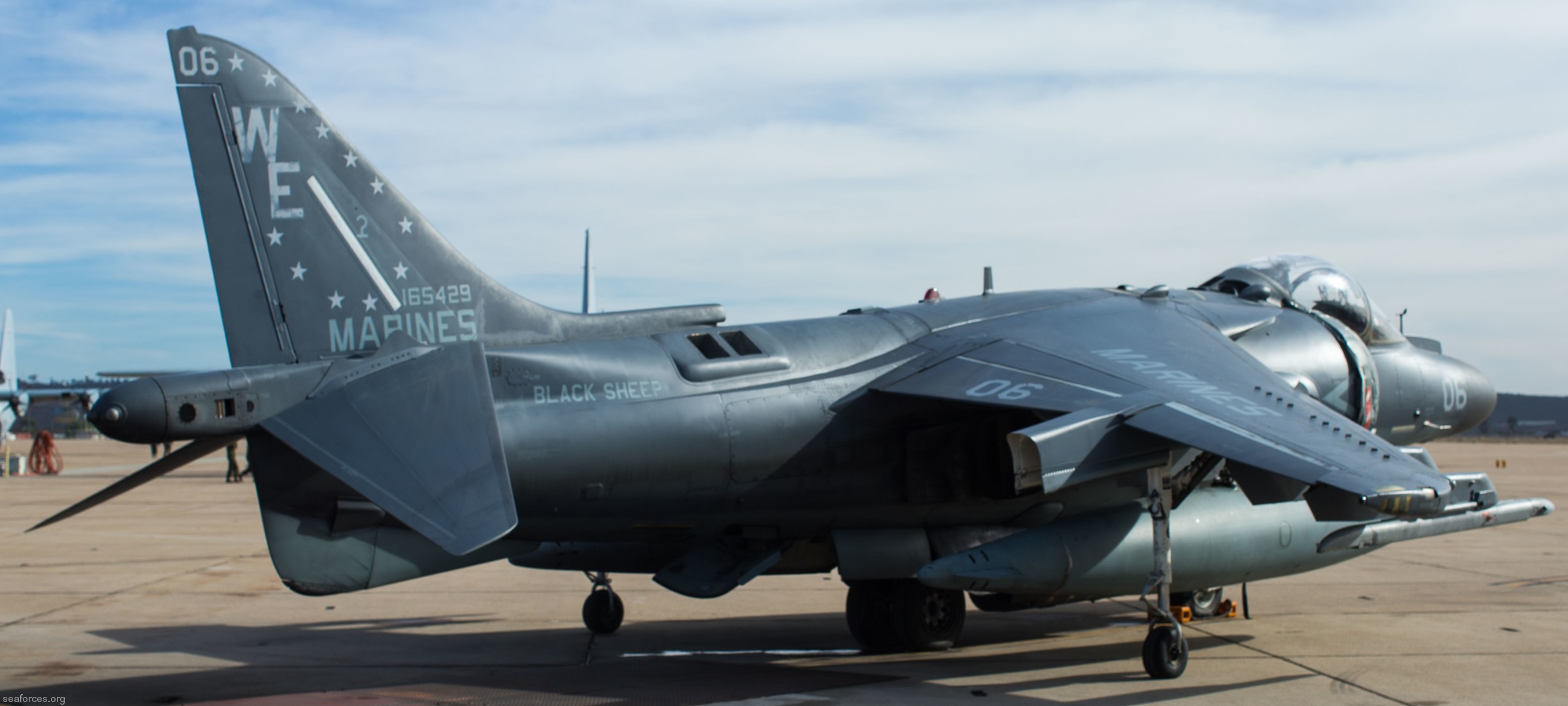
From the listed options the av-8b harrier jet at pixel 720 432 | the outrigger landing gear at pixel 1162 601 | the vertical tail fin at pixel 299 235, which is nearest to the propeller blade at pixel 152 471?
the av-8b harrier jet at pixel 720 432

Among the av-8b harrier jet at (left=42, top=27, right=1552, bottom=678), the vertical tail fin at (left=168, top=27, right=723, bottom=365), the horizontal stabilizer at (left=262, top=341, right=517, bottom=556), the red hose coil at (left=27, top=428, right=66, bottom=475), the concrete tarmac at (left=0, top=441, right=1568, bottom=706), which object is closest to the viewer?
the horizontal stabilizer at (left=262, top=341, right=517, bottom=556)

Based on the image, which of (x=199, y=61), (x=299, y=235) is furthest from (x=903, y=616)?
(x=199, y=61)

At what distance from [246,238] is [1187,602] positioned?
29.3 feet

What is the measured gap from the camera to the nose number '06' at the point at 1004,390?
8859 millimetres

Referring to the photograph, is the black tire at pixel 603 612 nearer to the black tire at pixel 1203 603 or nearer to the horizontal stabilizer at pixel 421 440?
the horizontal stabilizer at pixel 421 440

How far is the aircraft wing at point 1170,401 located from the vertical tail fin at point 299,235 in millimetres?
3437

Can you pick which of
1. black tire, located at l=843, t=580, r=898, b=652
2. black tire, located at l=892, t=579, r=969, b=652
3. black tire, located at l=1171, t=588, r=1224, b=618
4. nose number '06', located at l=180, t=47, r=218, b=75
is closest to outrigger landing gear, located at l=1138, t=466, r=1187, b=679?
black tire, located at l=892, t=579, r=969, b=652

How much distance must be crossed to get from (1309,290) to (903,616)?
5574 mm

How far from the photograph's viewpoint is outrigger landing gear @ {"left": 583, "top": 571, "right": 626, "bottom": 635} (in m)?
11.3

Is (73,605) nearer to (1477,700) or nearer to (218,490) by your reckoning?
(1477,700)

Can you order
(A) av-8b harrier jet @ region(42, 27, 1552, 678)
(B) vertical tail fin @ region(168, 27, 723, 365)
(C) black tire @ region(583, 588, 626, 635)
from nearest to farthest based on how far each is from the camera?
(A) av-8b harrier jet @ region(42, 27, 1552, 678) → (B) vertical tail fin @ region(168, 27, 723, 365) → (C) black tire @ region(583, 588, 626, 635)

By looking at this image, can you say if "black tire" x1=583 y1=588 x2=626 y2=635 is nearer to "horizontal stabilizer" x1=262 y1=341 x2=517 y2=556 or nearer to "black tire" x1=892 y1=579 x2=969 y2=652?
"black tire" x1=892 y1=579 x2=969 y2=652

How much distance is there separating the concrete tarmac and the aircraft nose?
2.02 m

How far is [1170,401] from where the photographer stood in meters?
8.64
